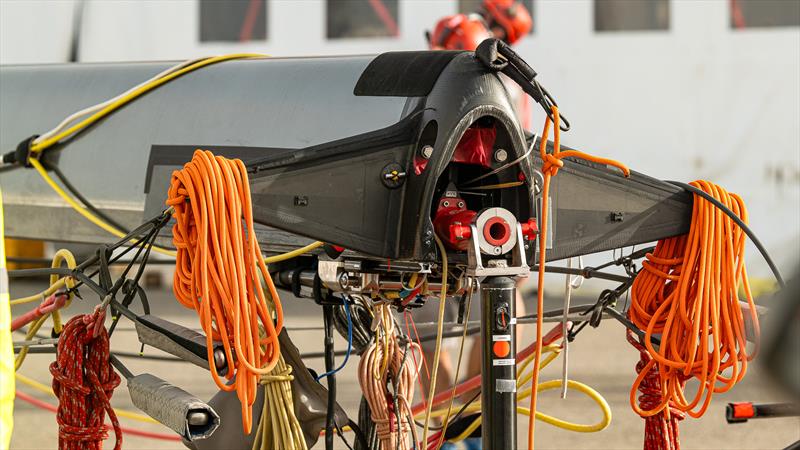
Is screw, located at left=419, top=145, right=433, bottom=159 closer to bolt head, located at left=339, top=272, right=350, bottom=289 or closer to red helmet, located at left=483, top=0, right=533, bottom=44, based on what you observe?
bolt head, located at left=339, top=272, right=350, bottom=289

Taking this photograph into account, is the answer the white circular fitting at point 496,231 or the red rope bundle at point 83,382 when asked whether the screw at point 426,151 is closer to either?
the white circular fitting at point 496,231

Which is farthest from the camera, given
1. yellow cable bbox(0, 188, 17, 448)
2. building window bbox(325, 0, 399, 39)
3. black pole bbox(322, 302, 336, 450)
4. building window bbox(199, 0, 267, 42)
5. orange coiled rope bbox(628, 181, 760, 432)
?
building window bbox(199, 0, 267, 42)

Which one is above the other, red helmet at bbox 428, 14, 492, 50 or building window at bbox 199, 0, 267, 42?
building window at bbox 199, 0, 267, 42

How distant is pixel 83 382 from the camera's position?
229 centimetres

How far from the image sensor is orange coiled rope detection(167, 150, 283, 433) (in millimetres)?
1871

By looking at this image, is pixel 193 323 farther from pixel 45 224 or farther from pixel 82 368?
pixel 82 368

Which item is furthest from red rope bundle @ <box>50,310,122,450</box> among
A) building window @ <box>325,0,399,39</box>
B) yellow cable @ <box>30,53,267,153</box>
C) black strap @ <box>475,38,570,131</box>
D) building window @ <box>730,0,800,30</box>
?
building window @ <box>730,0,800,30</box>

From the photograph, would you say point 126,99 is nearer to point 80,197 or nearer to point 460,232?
point 80,197

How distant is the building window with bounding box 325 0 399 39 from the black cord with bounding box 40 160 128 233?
4739 mm

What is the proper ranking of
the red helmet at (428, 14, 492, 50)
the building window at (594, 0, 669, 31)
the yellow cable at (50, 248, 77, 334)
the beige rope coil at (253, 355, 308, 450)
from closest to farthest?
the beige rope coil at (253, 355, 308, 450), the yellow cable at (50, 248, 77, 334), the red helmet at (428, 14, 492, 50), the building window at (594, 0, 669, 31)

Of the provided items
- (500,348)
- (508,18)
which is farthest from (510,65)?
(508,18)

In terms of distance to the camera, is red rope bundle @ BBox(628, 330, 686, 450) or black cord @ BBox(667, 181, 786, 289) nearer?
black cord @ BBox(667, 181, 786, 289)

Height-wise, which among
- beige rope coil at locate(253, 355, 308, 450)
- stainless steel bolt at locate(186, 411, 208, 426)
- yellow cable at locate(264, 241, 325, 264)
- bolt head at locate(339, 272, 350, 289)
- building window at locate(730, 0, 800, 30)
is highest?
building window at locate(730, 0, 800, 30)

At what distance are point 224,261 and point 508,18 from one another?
3.84m
